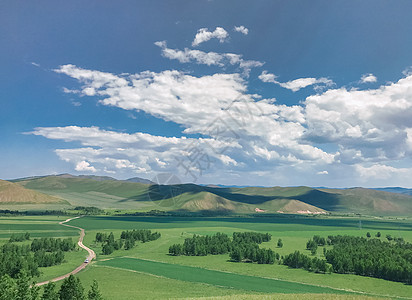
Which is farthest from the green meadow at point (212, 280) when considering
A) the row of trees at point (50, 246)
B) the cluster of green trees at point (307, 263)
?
the row of trees at point (50, 246)

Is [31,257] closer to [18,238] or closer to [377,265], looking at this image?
[18,238]

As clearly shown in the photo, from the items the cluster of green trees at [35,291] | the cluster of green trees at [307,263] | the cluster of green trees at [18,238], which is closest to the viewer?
the cluster of green trees at [35,291]

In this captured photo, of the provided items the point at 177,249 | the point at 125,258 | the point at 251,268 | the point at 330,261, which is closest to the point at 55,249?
the point at 125,258

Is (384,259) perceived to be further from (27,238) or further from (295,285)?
(27,238)

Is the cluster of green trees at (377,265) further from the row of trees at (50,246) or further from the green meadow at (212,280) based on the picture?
the row of trees at (50,246)

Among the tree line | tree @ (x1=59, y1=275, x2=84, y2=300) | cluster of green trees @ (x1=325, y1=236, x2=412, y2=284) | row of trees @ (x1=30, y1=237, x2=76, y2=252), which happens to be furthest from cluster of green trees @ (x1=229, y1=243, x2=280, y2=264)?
tree @ (x1=59, y1=275, x2=84, y2=300)
